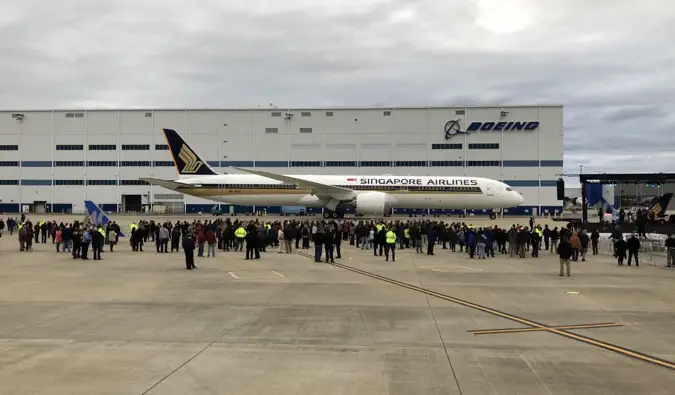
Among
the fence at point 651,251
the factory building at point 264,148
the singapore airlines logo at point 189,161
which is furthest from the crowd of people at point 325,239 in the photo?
the factory building at point 264,148

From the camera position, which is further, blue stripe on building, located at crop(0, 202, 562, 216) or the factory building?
Result: the factory building

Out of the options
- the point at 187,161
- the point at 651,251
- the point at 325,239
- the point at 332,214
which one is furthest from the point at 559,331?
the point at 187,161

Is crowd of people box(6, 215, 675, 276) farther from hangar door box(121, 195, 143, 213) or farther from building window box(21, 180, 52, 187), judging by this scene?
building window box(21, 180, 52, 187)

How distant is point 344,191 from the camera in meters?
43.7

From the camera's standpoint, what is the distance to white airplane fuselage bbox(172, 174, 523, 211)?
45.8 meters

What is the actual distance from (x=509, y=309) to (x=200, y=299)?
23.5ft

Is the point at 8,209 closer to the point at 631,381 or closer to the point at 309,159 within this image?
the point at 309,159

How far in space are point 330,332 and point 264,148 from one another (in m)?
58.0

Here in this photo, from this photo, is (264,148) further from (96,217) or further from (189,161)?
(96,217)

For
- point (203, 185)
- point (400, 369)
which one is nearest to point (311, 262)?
point (400, 369)

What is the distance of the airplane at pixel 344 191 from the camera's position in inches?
1758

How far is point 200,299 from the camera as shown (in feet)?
41.3

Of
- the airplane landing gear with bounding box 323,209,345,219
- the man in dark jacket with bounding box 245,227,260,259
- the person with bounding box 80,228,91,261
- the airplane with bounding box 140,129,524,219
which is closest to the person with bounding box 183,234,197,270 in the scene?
the man in dark jacket with bounding box 245,227,260,259

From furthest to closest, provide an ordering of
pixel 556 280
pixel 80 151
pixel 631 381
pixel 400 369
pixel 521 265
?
pixel 80 151 < pixel 521 265 < pixel 556 280 < pixel 400 369 < pixel 631 381
